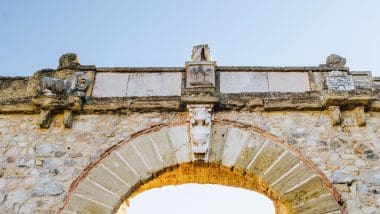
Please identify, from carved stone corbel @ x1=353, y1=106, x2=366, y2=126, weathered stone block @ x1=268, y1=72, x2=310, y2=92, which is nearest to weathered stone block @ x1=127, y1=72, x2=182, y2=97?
weathered stone block @ x1=268, y1=72, x2=310, y2=92

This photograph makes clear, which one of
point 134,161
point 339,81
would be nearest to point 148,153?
point 134,161

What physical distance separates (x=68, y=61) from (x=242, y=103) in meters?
2.28

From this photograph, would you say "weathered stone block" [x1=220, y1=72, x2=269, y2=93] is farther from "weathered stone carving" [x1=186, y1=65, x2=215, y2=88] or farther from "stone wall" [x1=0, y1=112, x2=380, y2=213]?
"stone wall" [x1=0, y1=112, x2=380, y2=213]

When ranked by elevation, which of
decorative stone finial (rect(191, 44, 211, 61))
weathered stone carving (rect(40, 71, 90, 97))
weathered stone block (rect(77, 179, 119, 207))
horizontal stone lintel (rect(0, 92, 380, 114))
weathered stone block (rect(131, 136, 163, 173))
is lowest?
weathered stone block (rect(77, 179, 119, 207))

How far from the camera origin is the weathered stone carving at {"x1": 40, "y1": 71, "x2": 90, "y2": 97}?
5.33 m

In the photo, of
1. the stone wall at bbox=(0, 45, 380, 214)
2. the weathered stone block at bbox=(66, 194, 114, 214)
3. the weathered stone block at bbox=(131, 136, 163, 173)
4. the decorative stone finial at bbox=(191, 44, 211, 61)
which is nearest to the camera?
the weathered stone block at bbox=(66, 194, 114, 214)

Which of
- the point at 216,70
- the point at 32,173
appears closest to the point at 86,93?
the point at 32,173

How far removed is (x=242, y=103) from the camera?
16.9ft

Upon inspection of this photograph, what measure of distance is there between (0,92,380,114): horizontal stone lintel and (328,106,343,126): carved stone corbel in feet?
0.17

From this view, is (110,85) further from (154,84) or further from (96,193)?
(96,193)

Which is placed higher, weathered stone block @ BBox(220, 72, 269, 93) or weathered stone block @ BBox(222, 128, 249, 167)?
weathered stone block @ BBox(220, 72, 269, 93)

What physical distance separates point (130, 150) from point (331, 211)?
219 cm

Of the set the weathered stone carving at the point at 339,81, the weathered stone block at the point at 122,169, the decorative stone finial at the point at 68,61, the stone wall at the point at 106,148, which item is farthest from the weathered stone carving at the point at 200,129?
the decorative stone finial at the point at 68,61

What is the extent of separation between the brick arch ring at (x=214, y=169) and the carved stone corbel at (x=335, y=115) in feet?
1.92
